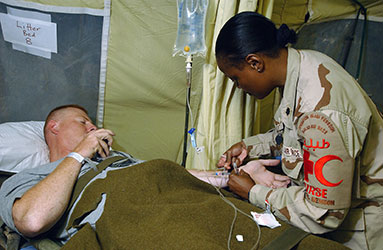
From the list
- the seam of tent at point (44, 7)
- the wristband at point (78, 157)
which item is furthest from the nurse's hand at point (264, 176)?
the seam of tent at point (44, 7)

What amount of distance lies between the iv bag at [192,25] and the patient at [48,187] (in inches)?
27.1

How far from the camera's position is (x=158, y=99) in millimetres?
2170

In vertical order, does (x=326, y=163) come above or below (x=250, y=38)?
below

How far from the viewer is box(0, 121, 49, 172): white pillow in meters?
1.78

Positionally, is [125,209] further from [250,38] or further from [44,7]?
[44,7]

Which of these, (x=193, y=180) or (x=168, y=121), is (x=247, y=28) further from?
(x=168, y=121)

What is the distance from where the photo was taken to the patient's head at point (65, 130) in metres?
1.71

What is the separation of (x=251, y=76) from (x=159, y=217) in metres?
0.73

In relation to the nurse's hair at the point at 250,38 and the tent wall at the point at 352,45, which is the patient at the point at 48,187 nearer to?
the nurse's hair at the point at 250,38

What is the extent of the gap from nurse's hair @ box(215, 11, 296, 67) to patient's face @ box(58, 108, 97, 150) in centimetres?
94

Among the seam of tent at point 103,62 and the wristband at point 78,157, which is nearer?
the wristband at point 78,157

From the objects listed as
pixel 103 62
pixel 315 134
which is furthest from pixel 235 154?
pixel 103 62

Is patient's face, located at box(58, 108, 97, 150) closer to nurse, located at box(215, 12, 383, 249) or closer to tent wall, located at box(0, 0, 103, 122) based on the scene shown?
tent wall, located at box(0, 0, 103, 122)

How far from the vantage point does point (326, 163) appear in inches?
43.4
